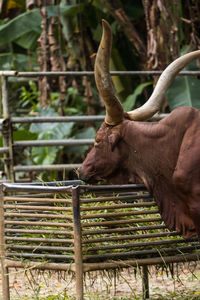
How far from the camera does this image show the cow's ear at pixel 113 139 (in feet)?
12.2

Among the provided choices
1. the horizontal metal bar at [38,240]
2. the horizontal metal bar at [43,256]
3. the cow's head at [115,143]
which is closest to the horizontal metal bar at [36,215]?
the horizontal metal bar at [38,240]

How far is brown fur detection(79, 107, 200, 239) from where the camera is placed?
3441 millimetres

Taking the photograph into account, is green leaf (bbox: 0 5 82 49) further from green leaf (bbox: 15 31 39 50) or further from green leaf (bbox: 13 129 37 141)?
green leaf (bbox: 13 129 37 141)

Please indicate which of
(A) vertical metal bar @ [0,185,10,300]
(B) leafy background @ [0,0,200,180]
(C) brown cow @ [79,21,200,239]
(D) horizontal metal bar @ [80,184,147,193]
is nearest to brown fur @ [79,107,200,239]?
(C) brown cow @ [79,21,200,239]

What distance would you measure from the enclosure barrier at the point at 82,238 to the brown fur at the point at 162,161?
139 mm

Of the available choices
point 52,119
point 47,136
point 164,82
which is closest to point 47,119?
point 52,119

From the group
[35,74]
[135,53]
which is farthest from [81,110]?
[35,74]

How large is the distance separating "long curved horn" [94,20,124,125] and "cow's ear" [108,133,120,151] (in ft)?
0.43

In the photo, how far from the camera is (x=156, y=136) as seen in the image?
3688 mm

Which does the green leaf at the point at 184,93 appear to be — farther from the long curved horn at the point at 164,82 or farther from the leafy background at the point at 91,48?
the long curved horn at the point at 164,82

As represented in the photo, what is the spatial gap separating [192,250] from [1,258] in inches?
50.4

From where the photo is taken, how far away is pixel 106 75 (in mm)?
3486

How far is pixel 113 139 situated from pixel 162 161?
13.7 inches

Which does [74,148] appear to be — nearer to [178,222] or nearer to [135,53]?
[135,53]
